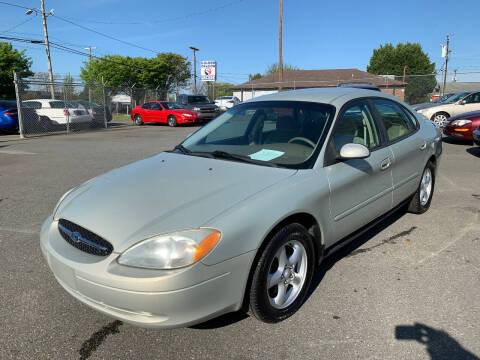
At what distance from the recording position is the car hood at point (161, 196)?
85.5 inches

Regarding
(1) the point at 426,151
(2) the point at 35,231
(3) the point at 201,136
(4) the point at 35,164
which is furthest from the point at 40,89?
(1) the point at 426,151

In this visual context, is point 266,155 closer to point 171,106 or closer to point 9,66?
point 171,106

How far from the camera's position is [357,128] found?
3422 mm

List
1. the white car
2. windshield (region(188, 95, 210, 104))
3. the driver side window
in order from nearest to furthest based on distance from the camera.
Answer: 1. the driver side window
2. the white car
3. windshield (region(188, 95, 210, 104))

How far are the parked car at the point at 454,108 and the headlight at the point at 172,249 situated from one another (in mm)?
13965

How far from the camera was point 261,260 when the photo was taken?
2.29 meters

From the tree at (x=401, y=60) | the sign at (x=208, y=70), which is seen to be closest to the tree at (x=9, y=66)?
the sign at (x=208, y=70)

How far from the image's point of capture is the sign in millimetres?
37934

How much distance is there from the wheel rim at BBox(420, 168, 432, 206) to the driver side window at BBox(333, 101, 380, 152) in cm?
135

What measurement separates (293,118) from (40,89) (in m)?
17.1

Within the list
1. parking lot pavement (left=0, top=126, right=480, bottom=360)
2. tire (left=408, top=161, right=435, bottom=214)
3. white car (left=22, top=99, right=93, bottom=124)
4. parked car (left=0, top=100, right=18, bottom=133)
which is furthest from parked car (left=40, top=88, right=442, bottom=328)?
parked car (left=0, top=100, right=18, bottom=133)

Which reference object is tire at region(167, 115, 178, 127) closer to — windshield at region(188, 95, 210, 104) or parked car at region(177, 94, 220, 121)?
parked car at region(177, 94, 220, 121)

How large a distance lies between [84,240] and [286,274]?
135 cm

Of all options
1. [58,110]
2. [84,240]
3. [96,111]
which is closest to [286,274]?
[84,240]
